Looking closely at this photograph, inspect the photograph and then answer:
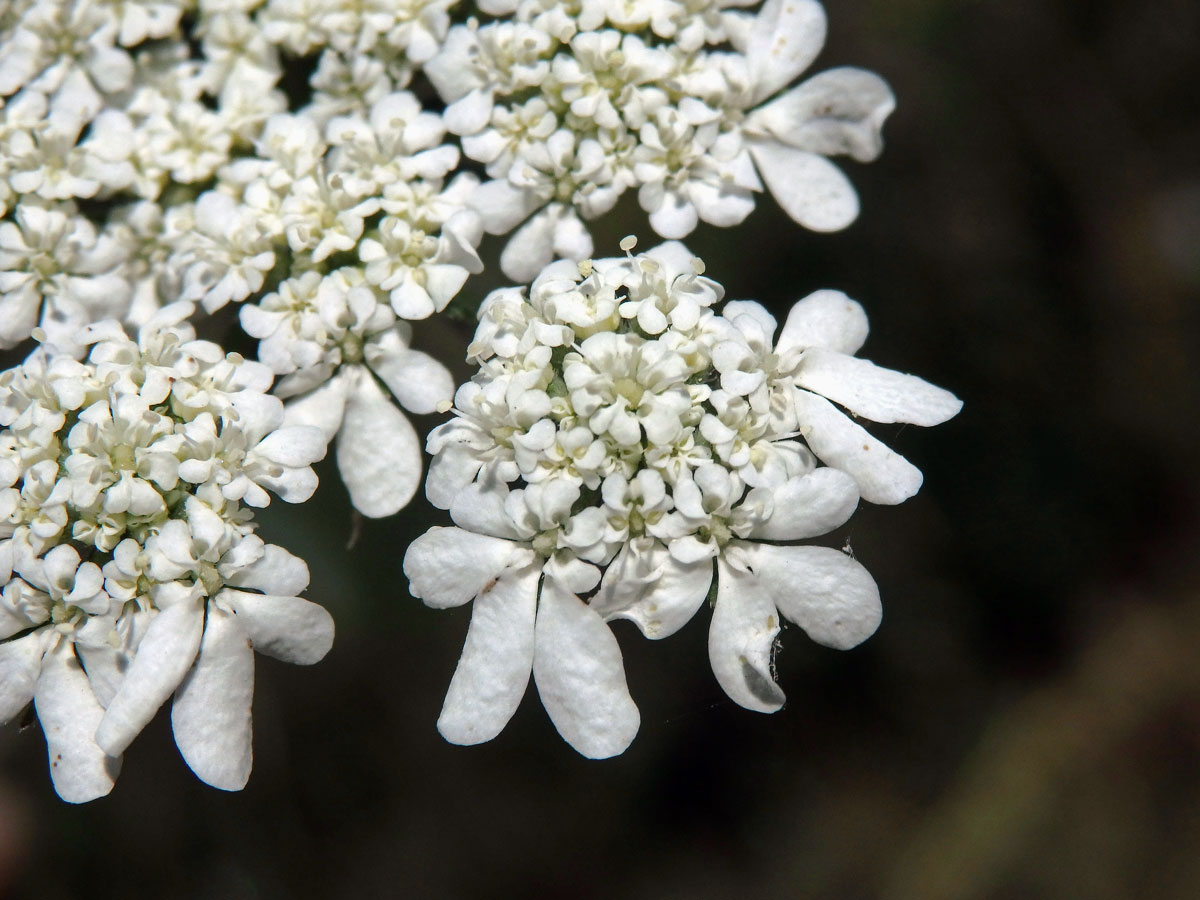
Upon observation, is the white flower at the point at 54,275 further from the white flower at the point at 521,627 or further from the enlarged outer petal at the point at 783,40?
the enlarged outer petal at the point at 783,40

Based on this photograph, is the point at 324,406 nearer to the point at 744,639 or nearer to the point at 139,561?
the point at 139,561

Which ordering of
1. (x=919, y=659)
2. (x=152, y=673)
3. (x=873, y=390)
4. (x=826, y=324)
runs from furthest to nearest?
1. (x=919, y=659)
2. (x=826, y=324)
3. (x=873, y=390)
4. (x=152, y=673)

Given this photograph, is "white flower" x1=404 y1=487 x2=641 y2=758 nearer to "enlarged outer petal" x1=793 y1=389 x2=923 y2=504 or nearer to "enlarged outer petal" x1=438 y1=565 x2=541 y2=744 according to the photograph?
"enlarged outer petal" x1=438 y1=565 x2=541 y2=744

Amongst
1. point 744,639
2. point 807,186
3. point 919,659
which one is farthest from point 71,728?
point 919,659

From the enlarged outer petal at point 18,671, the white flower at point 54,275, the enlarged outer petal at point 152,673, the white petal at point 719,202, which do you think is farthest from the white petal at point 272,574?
the white petal at point 719,202

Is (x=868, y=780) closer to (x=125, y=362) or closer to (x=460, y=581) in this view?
(x=460, y=581)

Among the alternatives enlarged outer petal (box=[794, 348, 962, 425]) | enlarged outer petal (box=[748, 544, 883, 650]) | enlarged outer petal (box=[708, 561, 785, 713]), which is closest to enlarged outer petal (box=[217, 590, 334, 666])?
enlarged outer petal (box=[708, 561, 785, 713])
